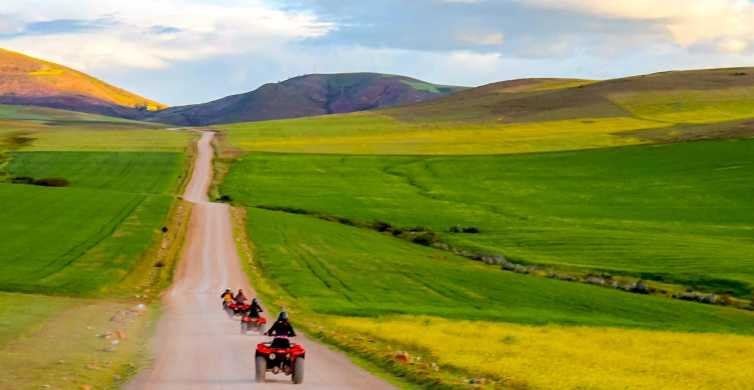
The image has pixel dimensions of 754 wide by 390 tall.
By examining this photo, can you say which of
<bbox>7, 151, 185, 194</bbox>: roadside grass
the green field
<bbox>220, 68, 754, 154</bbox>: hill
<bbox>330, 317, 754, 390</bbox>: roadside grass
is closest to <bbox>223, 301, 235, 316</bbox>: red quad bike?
<bbox>330, 317, 754, 390</bbox>: roadside grass

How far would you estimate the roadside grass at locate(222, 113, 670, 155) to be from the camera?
473ft

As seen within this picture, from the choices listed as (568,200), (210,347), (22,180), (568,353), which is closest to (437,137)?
(568,200)

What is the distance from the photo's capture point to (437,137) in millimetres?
162500

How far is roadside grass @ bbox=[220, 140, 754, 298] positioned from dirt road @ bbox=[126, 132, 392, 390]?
20.5 metres

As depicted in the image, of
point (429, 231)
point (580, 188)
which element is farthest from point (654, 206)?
point (429, 231)

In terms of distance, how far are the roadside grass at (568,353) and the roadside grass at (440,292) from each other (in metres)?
4.79

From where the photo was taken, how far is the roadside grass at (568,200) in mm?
69500

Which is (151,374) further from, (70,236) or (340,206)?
(340,206)

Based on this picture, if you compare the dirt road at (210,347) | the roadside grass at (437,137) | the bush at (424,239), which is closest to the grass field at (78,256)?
the dirt road at (210,347)

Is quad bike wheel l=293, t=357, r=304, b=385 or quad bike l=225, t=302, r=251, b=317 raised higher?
quad bike wheel l=293, t=357, r=304, b=385

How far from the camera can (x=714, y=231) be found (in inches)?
3292

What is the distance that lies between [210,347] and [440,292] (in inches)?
1039

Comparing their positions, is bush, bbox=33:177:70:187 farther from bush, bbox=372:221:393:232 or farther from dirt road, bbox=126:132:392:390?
dirt road, bbox=126:132:392:390

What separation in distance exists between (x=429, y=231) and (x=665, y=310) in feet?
110
